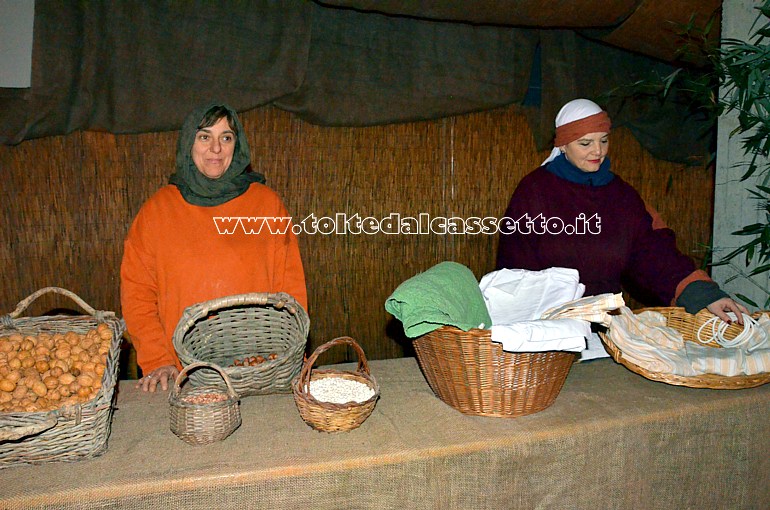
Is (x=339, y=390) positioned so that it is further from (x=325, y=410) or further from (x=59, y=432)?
(x=59, y=432)

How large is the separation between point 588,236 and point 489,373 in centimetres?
110

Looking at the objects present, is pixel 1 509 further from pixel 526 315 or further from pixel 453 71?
pixel 453 71

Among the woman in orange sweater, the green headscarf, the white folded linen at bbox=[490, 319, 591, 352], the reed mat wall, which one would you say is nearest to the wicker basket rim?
the white folded linen at bbox=[490, 319, 591, 352]

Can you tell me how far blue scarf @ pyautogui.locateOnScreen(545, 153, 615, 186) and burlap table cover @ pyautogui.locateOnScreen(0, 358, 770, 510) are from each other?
870mm

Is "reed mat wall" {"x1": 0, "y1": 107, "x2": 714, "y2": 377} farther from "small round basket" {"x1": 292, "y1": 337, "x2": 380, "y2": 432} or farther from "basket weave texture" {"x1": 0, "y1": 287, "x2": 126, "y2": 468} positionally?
"small round basket" {"x1": 292, "y1": 337, "x2": 380, "y2": 432}

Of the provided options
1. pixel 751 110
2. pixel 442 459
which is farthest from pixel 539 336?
pixel 751 110

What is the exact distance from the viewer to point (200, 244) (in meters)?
2.12

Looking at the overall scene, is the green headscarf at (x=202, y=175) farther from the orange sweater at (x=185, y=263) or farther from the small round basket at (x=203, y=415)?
the small round basket at (x=203, y=415)

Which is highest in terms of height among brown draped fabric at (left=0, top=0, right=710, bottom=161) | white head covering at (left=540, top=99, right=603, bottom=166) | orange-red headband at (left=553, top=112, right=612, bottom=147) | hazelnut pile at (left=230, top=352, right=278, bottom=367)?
brown draped fabric at (left=0, top=0, right=710, bottom=161)

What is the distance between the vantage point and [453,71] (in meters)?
3.53

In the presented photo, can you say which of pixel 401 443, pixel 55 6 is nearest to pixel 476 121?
pixel 55 6

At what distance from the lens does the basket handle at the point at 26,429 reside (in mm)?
1289

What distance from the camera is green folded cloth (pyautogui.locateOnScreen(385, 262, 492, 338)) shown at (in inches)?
63.0

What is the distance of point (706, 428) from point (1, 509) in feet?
6.01
